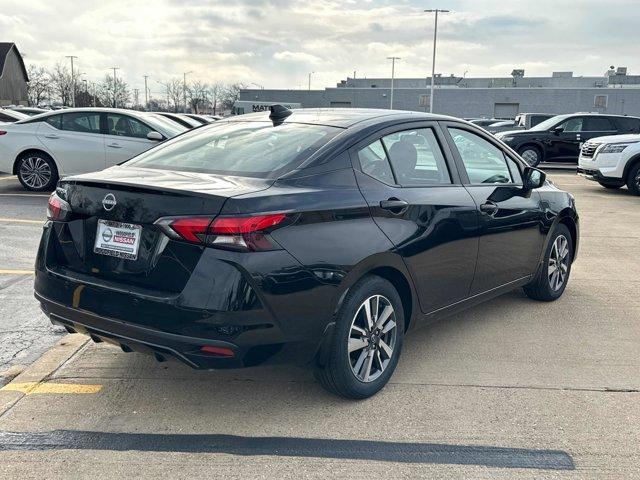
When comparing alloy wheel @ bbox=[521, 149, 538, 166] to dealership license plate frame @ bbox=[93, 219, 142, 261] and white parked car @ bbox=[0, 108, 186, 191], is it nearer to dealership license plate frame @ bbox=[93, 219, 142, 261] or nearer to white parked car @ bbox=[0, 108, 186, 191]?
white parked car @ bbox=[0, 108, 186, 191]

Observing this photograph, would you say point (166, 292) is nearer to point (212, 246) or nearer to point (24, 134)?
point (212, 246)

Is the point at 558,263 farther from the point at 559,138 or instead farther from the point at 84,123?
the point at 559,138

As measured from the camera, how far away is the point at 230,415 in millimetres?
3357

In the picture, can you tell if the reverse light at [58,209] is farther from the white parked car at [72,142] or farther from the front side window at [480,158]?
the white parked car at [72,142]

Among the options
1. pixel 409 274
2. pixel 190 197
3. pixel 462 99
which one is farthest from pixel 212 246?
pixel 462 99

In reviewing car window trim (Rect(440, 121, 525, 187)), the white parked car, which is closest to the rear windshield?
car window trim (Rect(440, 121, 525, 187))

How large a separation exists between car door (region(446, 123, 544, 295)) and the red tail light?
1.91m

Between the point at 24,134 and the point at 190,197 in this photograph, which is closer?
the point at 190,197

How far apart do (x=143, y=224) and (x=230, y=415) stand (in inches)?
45.5

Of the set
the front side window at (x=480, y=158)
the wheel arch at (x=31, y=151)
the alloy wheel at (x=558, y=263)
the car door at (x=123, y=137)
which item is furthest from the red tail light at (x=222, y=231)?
the wheel arch at (x=31, y=151)

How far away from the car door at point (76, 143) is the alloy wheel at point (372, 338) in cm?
850

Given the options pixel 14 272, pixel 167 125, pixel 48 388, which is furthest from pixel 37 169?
pixel 48 388

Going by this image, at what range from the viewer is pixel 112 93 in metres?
78.8

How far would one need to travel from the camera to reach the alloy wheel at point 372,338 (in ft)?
11.2
